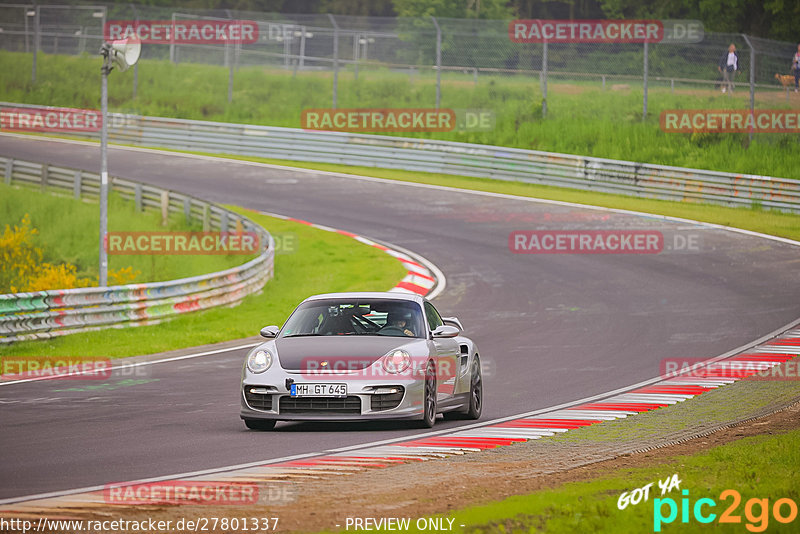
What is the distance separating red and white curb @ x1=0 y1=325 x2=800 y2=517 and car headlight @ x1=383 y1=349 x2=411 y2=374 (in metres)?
0.65

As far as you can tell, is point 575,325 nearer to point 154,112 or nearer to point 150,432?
point 150,432

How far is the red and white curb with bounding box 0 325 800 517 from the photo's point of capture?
291 inches

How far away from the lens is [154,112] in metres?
46.2

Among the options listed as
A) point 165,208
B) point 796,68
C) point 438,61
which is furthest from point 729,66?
point 165,208

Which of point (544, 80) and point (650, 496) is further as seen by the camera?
point (544, 80)

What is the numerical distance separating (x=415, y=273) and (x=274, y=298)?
315 cm

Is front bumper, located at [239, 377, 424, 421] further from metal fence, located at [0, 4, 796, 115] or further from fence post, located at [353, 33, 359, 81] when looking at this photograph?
fence post, located at [353, 33, 359, 81]

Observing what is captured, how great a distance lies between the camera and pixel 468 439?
33.7 ft

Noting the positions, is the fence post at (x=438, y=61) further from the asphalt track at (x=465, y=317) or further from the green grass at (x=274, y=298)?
the green grass at (x=274, y=298)

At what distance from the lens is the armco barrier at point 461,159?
3094 cm

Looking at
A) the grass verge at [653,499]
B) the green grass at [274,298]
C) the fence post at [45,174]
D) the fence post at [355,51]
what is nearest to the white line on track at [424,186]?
the fence post at [355,51]

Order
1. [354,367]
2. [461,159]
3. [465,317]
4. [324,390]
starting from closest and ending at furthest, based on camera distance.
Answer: [324,390]
[354,367]
[465,317]
[461,159]

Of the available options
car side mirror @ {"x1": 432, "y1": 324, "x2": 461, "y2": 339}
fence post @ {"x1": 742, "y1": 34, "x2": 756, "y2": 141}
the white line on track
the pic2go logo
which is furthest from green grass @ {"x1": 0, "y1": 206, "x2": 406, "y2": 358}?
fence post @ {"x1": 742, "y1": 34, "x2": 756, "y2": 141}

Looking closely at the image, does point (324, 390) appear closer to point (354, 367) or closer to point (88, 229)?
point (354, 367)
